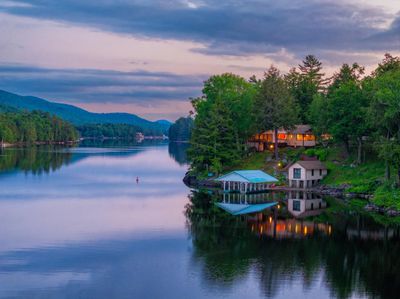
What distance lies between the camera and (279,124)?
94.7m

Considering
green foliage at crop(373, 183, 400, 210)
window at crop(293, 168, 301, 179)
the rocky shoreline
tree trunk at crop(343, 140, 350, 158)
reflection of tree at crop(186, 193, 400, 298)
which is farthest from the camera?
tree trunk at crop(343, 140, 350, 158)

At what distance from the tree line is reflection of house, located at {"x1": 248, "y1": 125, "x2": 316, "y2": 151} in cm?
312

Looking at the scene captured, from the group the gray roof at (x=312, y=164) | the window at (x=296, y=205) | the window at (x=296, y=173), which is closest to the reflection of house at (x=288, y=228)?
the window at (x=296, y=205)

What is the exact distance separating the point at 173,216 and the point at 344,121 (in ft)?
120

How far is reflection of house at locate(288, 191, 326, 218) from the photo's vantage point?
201ft

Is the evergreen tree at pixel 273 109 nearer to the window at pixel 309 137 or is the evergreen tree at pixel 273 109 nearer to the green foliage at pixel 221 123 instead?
the green foliage at pixel 221 123

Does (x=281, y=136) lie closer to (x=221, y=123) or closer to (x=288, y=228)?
(x=221, y=123)

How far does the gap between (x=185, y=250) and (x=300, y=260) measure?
9.46m

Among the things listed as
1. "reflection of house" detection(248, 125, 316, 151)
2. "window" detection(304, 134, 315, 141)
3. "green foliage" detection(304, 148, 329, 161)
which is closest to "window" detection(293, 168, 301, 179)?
"green foliage" detection(304, 148, 329, 161)

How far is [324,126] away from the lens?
291ft

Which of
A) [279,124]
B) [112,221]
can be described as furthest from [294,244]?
[279,124]

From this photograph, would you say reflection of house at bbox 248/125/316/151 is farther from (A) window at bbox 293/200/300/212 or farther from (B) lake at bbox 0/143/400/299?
(A) window at bbox 293/200/300/212

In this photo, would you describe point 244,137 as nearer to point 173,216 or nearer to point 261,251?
point 173,216

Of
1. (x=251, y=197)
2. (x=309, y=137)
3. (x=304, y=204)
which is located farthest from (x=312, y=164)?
(x=309, y=137)
